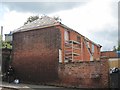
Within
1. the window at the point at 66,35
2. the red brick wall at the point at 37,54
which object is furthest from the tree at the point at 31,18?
the window at the point at 66,35

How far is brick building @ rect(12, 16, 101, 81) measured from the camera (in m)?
19.1

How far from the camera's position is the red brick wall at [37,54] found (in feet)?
62.6

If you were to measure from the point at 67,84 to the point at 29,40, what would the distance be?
6.38 metres

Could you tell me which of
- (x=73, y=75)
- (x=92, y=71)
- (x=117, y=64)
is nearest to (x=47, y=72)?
(x=73, y=75)

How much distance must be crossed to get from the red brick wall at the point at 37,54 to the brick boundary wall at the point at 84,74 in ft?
3.09

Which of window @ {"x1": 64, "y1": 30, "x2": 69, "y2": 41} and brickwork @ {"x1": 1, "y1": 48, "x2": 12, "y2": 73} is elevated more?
window @ {"x1": 64, "y1": 30, "x2": 69, "y2": 41}

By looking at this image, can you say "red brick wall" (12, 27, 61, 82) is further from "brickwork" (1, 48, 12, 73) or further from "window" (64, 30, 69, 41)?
"window" (64, 30, 69, 41)

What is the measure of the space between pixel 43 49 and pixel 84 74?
527cm

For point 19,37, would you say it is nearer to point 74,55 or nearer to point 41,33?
point 41,33

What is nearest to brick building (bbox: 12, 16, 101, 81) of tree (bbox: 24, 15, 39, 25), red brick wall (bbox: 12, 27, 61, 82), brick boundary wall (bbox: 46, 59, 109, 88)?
red brick wall (bbox: 12, 27, 61, 82)

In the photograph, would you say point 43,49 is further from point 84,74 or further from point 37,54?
point 84,74

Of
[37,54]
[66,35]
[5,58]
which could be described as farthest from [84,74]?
[5,58]

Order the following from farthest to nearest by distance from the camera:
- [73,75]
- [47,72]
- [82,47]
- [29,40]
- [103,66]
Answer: [82,47], [29,40], [47,72], [73,75], [103,66]

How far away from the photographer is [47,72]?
62.9ft
